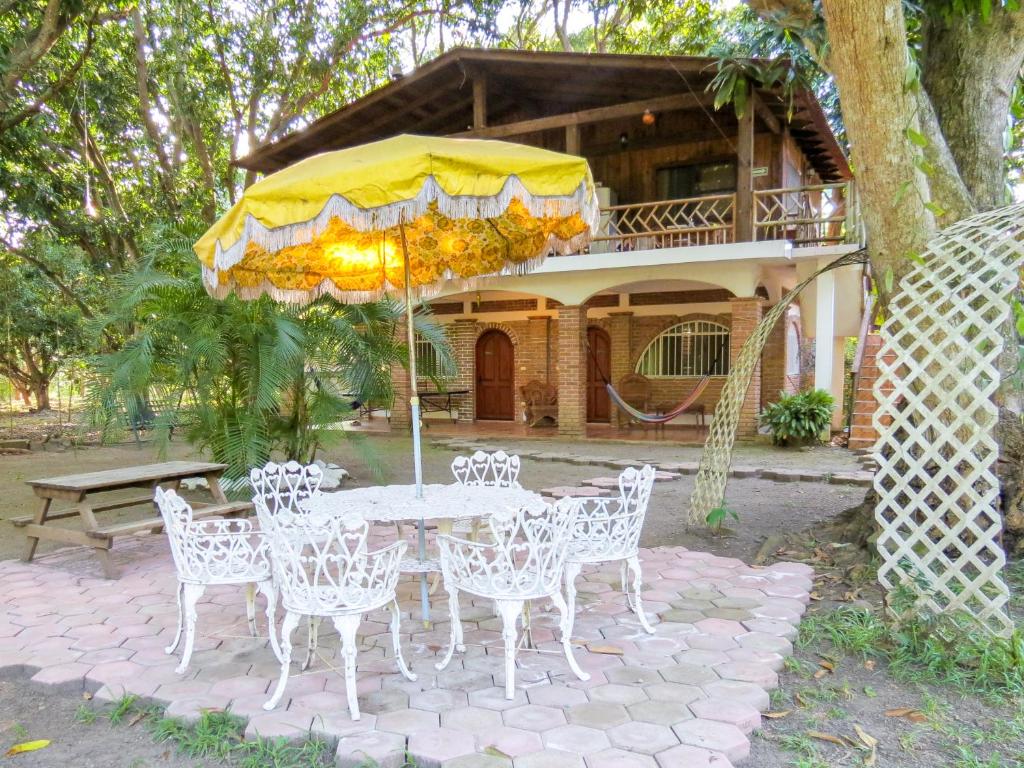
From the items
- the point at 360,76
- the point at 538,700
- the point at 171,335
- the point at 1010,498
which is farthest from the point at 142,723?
the point at 360,76

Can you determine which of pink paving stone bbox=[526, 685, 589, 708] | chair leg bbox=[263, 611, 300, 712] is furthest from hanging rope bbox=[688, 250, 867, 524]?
chair leg bbox=[263, 611, 300, 712]

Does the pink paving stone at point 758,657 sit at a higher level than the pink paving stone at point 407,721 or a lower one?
lower

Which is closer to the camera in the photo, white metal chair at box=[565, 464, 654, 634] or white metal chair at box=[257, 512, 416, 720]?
white metal chair at box=[257, 512, 416, 720]

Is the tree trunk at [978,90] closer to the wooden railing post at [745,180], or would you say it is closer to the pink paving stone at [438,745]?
the wooden railing post at [745,180]

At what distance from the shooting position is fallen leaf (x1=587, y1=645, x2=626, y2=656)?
2896 millimetres

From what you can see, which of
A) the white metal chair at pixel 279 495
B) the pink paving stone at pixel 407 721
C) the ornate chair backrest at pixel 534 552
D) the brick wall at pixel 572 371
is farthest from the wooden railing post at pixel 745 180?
the pink paving stone at pixel 407 721

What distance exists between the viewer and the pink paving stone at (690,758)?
205 cm

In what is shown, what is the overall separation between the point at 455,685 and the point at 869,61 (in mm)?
3867

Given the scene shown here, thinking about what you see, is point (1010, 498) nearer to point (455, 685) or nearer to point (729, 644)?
point (729, 644)

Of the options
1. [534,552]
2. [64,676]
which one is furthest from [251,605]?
[534,552]

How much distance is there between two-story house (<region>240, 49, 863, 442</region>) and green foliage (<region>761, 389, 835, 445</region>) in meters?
0.27

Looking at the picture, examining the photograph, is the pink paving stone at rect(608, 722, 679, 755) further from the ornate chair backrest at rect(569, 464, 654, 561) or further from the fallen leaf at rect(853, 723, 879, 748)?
the ornate chair backrest at rect(569, 464, 654, 561)

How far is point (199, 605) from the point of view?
11.8 ft

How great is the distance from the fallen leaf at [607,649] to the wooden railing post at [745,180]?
23.4ft
